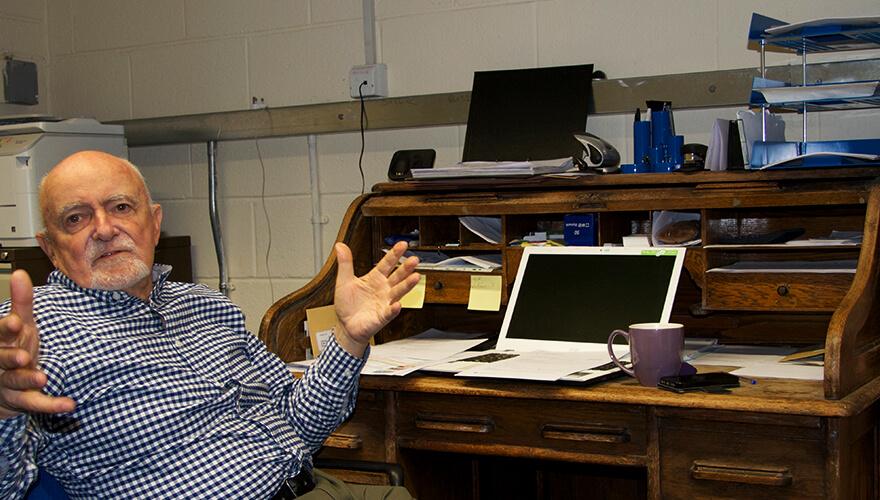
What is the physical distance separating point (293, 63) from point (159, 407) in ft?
4.88

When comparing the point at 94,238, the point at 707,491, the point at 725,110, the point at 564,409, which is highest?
the point at 725,110

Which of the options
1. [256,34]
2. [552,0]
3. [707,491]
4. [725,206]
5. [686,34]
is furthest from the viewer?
[256,34]

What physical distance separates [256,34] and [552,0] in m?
0.98

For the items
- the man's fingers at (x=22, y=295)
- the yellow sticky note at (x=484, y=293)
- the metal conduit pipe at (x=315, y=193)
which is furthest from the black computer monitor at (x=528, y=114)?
the man's fingers at (x=22, y=295)

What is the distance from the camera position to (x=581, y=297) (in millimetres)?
1904

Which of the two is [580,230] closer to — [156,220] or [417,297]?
[417,297]

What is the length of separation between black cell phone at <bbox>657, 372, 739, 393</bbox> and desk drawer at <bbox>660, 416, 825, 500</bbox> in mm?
56

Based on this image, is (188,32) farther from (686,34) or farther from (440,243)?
(686,34)

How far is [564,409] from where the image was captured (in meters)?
1.61

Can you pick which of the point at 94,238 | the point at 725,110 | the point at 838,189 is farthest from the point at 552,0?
the point at 94,238

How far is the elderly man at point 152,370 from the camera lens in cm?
142

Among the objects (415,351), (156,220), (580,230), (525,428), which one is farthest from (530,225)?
(156,220)

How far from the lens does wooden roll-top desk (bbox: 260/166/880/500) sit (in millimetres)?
1449

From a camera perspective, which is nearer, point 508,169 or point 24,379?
point 24,379
